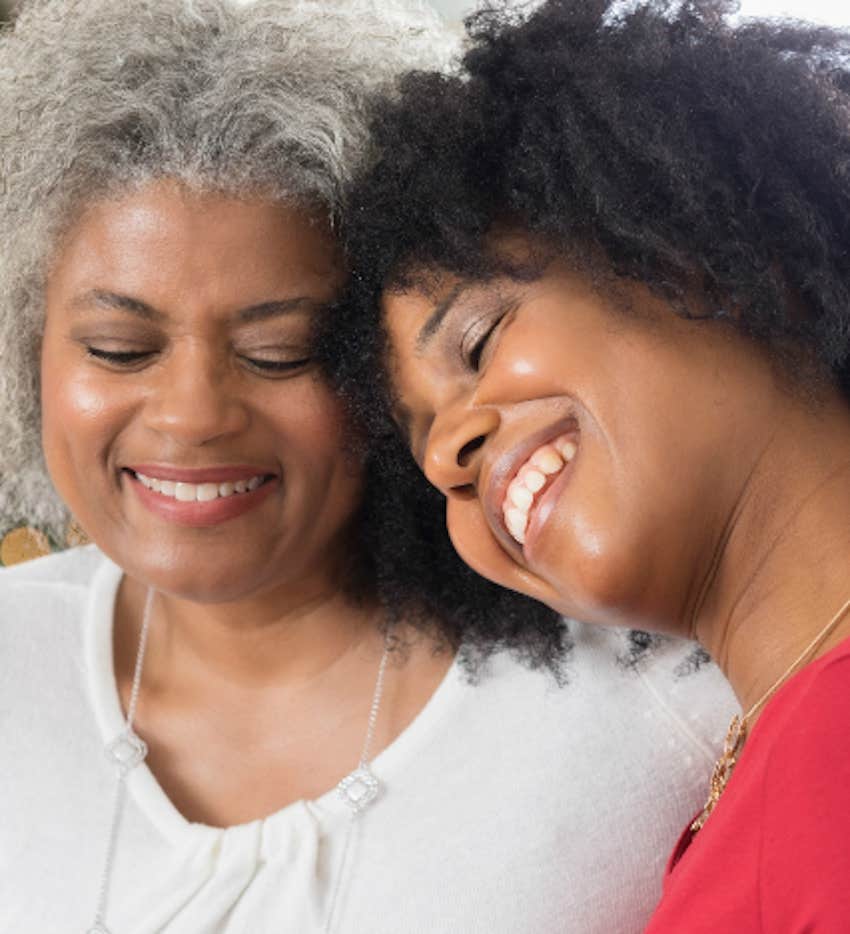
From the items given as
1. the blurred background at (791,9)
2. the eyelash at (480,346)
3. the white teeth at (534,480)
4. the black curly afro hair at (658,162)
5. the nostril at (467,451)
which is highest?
the blurred background at (791,9)

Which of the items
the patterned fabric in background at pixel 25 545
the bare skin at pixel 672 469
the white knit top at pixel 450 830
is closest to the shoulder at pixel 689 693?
the white knit top at pixel 450 830

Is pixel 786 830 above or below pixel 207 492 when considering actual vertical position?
above

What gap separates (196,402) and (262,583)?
0.27m

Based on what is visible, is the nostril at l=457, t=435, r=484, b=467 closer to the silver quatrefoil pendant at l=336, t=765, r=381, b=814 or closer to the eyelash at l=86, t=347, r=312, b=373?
the eyelash at l=86, t=347, r=312, b=373

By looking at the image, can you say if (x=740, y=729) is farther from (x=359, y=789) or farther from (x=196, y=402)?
(x=196, y=402)

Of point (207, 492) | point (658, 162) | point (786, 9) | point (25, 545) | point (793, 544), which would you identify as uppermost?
point (786, 9)

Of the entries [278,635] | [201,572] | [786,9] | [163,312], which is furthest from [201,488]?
[786,9]

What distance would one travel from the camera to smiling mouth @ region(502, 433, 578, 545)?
4.42 feet

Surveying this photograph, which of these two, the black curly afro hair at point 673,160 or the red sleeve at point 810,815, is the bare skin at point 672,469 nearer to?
the black curly afro hair at point 673,160

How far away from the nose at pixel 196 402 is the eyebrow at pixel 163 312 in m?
0.05

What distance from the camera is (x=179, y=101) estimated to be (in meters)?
1.69

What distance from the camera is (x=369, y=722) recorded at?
187 cm

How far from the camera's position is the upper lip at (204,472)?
1.68m

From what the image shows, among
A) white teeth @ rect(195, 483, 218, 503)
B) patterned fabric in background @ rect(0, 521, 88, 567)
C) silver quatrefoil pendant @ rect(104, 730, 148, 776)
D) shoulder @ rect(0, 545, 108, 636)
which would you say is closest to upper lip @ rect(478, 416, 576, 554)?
white teeth @ rect(195, 483, 218, 503)
